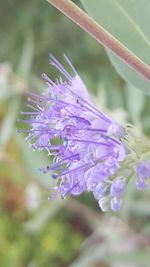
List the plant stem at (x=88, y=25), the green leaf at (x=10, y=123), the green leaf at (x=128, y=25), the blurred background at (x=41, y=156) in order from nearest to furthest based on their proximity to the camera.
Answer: the plant stem at (x=88, y=25), the green leaf at (x=128, y=25), the green leaf at (x=10, y=123), the blurred background at (x=41, y=156)

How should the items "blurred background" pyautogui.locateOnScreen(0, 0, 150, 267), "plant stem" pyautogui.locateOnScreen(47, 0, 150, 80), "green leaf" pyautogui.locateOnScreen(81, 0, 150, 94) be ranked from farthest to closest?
"blurred background" pyautogui.locateOnScreen(0, 0, 150, 267) < "green leaf" pyautogui.locateOnScreen(81, 0, 150, 94) < "plant stem" pyautogui.locateOnScreen(47, 0, 150, 80)

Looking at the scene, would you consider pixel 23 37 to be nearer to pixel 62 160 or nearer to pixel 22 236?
pixel 22 236

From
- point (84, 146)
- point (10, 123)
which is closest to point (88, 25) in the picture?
point (84, 146)

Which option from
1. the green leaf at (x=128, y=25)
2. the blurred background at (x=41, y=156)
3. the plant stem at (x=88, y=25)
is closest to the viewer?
the plant stem at (x=88, y=25)

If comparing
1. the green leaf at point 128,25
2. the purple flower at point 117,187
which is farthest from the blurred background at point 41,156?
the purple flower at point 117,187

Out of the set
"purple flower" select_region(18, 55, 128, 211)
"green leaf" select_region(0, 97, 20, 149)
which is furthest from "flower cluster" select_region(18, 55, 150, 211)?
"green leaf" select_region(0, 97, 20, 149)

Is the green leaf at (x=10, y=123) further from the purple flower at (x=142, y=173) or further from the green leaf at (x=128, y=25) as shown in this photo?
the purple flower at (x=142, y=173)

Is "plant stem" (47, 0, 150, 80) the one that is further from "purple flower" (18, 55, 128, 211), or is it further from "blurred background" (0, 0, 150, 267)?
"blurred background" (0, 0, 150, 267)
